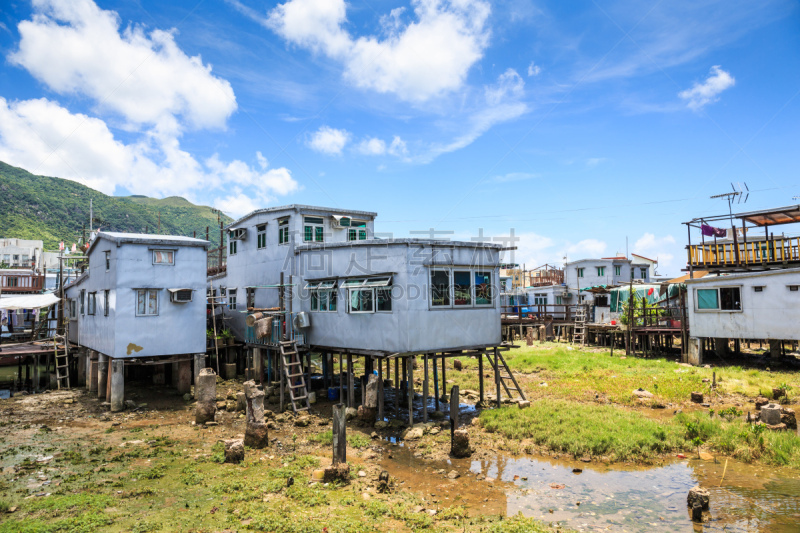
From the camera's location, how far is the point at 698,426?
14336 mm

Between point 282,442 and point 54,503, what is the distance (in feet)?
20.2

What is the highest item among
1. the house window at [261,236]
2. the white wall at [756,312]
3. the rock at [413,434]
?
the house window at [261,236]

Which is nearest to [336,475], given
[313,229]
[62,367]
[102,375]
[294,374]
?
[294,374]

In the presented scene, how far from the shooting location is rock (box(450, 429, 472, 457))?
13.7 m

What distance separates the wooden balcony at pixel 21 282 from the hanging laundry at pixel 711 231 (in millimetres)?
49584

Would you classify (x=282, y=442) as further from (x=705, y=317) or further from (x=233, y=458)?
(x=705, y=317)

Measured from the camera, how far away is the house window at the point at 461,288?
57.0 ft

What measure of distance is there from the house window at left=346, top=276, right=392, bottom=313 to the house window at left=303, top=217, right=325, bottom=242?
543cm

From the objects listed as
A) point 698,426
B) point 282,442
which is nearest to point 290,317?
point 282,442

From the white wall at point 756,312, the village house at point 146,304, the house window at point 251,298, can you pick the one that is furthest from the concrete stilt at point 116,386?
the white wall at point 756,312

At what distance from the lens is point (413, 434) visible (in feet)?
50.9

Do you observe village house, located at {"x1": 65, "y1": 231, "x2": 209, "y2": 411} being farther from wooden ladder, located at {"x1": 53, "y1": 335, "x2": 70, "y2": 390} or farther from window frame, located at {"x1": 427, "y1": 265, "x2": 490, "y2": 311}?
window frame, located at {"x1": 427, "y1": 265, "x2": 490, "y2": 311}

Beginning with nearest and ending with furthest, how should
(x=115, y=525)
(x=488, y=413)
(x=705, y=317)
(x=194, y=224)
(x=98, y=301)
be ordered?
(x=115, y=525), (x=488, y=413), (x=98, y=301), (x=705, y=317), (x=194, y=224)

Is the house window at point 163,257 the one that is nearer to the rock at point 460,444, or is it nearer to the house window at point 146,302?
the house window at point 146,302
